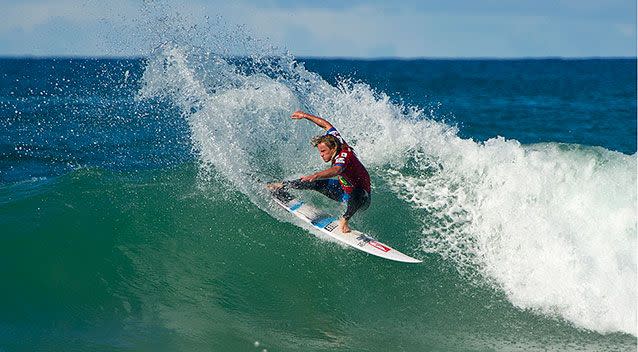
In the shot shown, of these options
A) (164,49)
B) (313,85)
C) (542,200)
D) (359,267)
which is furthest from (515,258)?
(164,49)

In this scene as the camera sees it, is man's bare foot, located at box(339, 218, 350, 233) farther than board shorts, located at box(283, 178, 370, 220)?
Yes

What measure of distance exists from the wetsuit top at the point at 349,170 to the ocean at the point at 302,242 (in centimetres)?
94

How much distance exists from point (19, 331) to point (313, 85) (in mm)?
6834

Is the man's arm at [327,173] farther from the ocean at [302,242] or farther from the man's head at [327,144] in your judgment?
the ocean at [302,242]

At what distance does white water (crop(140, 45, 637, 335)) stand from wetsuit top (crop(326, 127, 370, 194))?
143 cm

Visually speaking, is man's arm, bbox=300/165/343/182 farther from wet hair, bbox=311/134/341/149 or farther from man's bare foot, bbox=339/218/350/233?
man's bare foot, bbox=339/218/350/233

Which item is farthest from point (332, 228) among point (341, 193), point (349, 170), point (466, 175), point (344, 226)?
point (466, 175)

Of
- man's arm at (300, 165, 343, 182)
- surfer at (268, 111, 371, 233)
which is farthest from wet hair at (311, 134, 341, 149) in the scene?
man's arm at (300, 165, 343, 182)

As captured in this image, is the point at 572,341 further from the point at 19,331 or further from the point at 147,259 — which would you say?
the point at 19,331

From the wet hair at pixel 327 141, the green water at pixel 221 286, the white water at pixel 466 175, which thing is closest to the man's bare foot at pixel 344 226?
the green water at pixel 221 286

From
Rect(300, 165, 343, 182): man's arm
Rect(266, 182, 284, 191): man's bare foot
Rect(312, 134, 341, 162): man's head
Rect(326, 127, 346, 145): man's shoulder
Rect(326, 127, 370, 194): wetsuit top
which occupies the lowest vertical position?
Rect(266, 182, 284, 191): man's bare foot

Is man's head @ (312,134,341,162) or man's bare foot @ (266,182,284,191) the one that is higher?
man's head @ (312,134,341,162)

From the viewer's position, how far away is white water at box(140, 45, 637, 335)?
26.7 feet

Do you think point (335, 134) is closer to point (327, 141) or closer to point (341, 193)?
point (327, 141)
